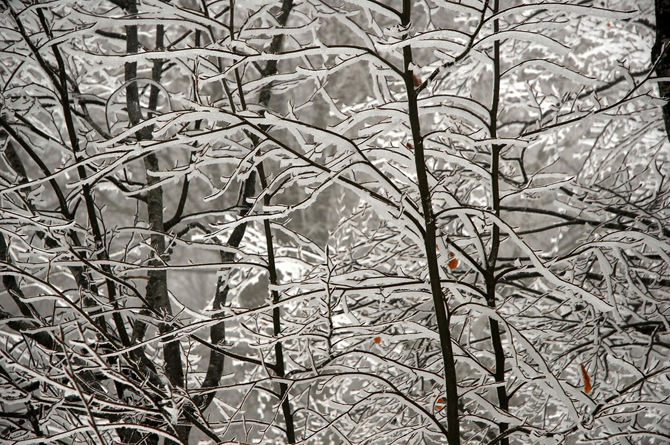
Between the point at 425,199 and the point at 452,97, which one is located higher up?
the point at 452,97

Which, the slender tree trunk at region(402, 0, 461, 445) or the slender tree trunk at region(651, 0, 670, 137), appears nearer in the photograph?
the slender tree trunk at region(402, 0, 461, 445)

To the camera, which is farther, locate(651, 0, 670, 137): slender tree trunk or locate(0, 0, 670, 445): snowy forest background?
locate(651, 0, 670, 137): slender tree trunk

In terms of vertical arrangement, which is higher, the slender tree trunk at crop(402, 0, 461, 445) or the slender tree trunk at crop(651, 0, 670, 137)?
Answer: the slender tree trunk at crop(651, 0, 670, 137)

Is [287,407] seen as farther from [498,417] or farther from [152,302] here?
[152,302]

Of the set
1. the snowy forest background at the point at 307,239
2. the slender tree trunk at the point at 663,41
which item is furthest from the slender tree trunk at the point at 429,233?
the slender tree trunk at the point at 663,41

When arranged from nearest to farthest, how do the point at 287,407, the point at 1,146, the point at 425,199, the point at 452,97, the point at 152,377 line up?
the point at 425,199, the point at 452,97, the point at 287,407, the point at 152,377, the point at 1,146

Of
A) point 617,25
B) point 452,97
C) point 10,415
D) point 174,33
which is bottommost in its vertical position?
point 10,415

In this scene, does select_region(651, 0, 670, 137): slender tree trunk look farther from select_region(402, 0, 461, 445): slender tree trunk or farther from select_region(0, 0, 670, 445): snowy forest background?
select_region(402, 0, 461, 445): slender tree trunk

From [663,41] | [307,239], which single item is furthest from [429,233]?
[663,41]

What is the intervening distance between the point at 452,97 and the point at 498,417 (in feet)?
2.77

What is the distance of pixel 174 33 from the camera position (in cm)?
1095

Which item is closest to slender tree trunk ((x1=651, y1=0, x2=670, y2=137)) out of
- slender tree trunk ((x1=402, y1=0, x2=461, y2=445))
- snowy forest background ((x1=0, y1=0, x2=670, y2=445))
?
snowy forest background ((x1=0, y1=0, x2=670, y2=445))

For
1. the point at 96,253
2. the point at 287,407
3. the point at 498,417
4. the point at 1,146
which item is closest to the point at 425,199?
the point at 498,417

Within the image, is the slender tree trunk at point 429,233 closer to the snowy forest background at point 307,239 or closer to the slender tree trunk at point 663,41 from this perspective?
the snowy forest background at point 307,239
